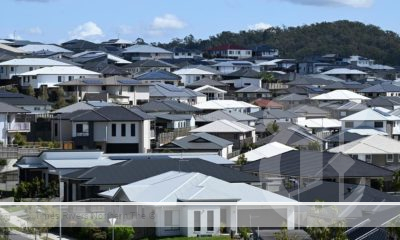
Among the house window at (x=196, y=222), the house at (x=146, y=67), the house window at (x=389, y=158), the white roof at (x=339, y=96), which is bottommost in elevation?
the house window at (x=389, y=158)

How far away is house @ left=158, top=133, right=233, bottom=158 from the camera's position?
18.2m

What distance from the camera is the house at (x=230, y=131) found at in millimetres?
20922

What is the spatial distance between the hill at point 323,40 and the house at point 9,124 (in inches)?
1738

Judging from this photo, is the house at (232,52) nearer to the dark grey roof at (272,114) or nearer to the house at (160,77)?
the house at (160,77)

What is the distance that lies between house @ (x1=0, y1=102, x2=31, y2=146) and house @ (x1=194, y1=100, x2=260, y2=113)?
7.41 metres

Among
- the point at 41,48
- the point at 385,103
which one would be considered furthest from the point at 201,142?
the point at 41,48

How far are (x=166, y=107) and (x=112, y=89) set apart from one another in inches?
104

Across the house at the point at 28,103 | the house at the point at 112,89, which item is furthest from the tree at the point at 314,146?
the house at the point at 112,89

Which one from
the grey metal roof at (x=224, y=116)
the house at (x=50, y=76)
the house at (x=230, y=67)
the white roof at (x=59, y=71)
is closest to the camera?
the grey metal roof at (x=224, y=116)

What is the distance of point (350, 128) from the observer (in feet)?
77.1

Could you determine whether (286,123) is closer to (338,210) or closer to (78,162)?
(78,162)

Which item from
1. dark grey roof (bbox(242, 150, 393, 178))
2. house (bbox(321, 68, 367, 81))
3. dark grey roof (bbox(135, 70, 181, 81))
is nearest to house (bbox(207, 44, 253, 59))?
house (bbox(321, 68, 367, 81))

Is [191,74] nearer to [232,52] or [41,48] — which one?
[41,48]

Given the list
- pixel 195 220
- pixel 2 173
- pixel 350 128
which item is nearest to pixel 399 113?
pixel 350 128
